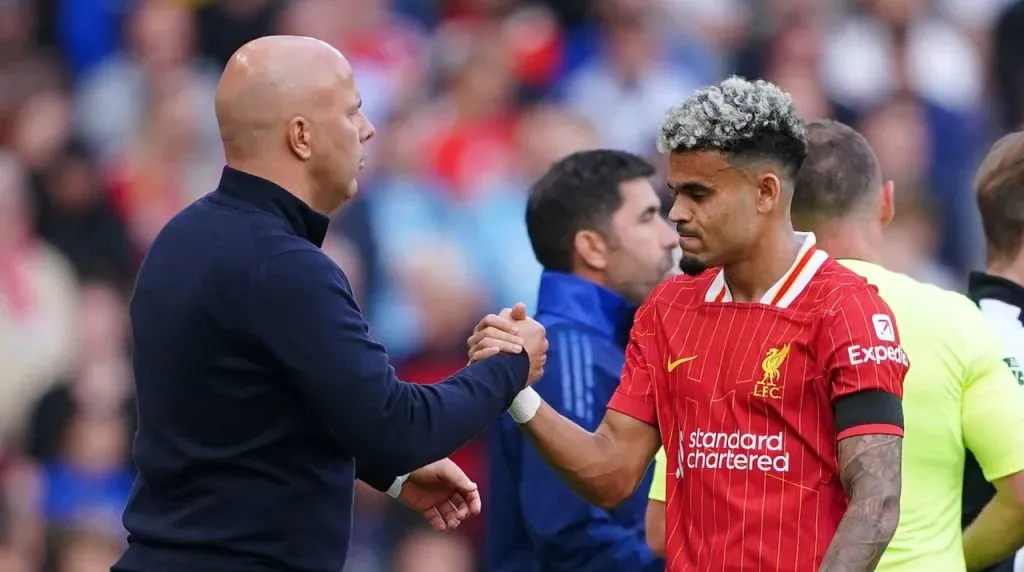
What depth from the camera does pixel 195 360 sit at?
10.9 feet

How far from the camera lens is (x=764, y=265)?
342 centimetres

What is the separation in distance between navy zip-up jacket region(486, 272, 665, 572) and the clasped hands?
0.71m

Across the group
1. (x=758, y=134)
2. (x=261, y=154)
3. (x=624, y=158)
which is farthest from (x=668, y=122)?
(x=624, y=158)

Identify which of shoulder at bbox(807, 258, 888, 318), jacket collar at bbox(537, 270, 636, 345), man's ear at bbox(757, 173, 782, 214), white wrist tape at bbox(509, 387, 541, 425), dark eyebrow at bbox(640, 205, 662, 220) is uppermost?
man's ear at bbox(757, 173, 782, 214)

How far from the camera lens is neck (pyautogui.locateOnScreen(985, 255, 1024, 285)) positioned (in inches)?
176

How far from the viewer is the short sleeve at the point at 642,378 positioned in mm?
3578

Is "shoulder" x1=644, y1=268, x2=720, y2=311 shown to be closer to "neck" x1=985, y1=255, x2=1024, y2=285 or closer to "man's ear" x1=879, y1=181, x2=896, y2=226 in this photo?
"man's ear" x1=879, y1=181, x2=896, y2=226

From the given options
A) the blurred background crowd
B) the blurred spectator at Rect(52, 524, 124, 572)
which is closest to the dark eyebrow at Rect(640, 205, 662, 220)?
the blurred background crowd

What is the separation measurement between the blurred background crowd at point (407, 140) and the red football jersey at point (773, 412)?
4.30m

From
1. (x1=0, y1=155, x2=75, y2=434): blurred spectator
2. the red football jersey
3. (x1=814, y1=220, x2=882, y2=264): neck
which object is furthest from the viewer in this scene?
(x1=0, y1=155, x2=75, y2=434): blurred spectator

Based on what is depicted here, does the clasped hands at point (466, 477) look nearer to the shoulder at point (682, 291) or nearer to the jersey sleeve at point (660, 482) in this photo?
the shoulder at point (682, 291)

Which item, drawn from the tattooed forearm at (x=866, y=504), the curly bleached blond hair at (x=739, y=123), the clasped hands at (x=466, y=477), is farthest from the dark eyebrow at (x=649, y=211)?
the tattooed forearm at (x=866, y=504)

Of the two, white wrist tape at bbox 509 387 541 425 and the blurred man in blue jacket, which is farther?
the blurred man in blue jacket

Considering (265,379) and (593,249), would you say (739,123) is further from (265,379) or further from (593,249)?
(593,249)
